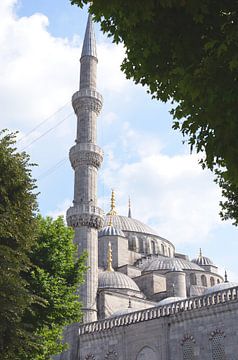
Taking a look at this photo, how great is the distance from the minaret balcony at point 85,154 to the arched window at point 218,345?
1254 cm

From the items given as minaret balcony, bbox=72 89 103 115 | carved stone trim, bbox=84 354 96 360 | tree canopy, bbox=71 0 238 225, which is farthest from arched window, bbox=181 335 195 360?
tree canopy, bbox=71 0 238 225

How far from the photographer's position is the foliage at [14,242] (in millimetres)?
10398

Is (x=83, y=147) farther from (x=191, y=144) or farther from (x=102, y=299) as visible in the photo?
(x=191, y=144)

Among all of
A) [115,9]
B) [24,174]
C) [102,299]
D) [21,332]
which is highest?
[102,299]

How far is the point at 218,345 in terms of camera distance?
2014cm

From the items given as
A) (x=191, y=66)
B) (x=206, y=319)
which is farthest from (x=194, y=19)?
(x=206, y=319)

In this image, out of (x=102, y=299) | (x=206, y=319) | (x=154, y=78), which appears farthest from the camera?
(x=102, y=299)

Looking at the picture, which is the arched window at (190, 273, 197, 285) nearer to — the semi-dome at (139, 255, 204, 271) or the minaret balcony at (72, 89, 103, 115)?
the semi-dome at (139, 255, 204, 271)

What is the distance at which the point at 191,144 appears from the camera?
5.56 meters

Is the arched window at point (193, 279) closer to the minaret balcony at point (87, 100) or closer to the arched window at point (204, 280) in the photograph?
the arched window at point (204, 280)

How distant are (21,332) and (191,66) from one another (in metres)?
7.27

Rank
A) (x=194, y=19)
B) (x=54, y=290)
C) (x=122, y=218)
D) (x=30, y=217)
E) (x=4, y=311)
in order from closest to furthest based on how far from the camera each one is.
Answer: (x=194, y=19) → (x=4, y=311) → (x=30, y=217) → (x=54, y=290) → (x=122, y=218)

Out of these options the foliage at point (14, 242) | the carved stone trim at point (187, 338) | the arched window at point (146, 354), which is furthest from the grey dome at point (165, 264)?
the foliage at point (14, 242)

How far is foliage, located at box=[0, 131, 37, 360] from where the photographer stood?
10398 mm
